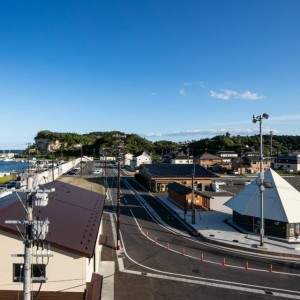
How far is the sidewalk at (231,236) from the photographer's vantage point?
2333 centimetres

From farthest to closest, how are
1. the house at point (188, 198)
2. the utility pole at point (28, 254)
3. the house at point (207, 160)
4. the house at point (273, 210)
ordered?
the house at point (207, 160)
the house at point (188, 198)
the house at point (273, 210)
the utility pole at point (28, 254)

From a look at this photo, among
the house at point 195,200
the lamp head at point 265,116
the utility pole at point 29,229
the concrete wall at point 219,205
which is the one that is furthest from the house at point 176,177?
the utility pole at point 29,229

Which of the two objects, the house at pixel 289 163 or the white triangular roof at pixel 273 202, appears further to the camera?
the house at pixel 289 163

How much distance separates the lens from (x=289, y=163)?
9531 cm

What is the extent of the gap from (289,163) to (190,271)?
86944mm

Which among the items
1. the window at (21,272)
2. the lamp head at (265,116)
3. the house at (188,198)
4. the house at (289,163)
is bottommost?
the house at (188,198)

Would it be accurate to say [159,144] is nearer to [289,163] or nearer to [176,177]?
[289,163]

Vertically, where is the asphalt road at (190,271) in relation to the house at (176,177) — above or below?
below

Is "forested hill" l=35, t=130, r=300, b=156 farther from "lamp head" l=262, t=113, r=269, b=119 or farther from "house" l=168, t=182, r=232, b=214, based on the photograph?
"lamp head" l=262, t=113, r=269, b=119

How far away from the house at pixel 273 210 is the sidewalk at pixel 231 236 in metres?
0.83

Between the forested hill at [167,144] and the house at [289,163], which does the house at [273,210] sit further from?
the forested hill at [167,144]

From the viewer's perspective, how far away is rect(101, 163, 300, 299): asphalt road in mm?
16328

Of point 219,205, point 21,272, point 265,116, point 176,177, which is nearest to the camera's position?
point 21,272

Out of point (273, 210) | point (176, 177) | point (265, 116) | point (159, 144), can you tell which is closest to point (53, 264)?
point (265, 116)
